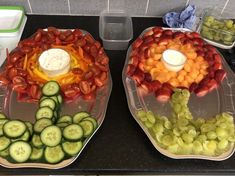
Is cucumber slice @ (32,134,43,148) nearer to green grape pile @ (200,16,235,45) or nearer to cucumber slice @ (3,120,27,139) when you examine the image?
cucumber slice @ (3,120,27,139)

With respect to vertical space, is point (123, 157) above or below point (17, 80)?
below

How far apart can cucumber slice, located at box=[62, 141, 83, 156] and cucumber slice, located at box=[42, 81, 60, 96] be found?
17 centimetres

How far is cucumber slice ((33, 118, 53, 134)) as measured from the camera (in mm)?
761

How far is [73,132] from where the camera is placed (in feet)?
2.46

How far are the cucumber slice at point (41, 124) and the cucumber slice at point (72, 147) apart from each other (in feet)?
0.23

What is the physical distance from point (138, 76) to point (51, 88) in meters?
0.28

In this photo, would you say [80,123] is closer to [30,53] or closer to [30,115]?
[30,115]

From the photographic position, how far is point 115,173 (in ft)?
2.64

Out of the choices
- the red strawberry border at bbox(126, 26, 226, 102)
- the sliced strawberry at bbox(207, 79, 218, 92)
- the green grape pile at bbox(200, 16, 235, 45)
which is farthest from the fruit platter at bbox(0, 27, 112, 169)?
the green grape pile at bbox(200, 16, 235, 45)

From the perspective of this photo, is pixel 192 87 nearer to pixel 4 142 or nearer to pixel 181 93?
pixel 181 93

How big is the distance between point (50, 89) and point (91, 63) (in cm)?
18

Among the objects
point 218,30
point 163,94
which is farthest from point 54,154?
point 218,30

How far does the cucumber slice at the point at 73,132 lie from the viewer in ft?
2.43

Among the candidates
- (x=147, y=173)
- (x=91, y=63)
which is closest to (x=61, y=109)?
(x=91, y=63)
